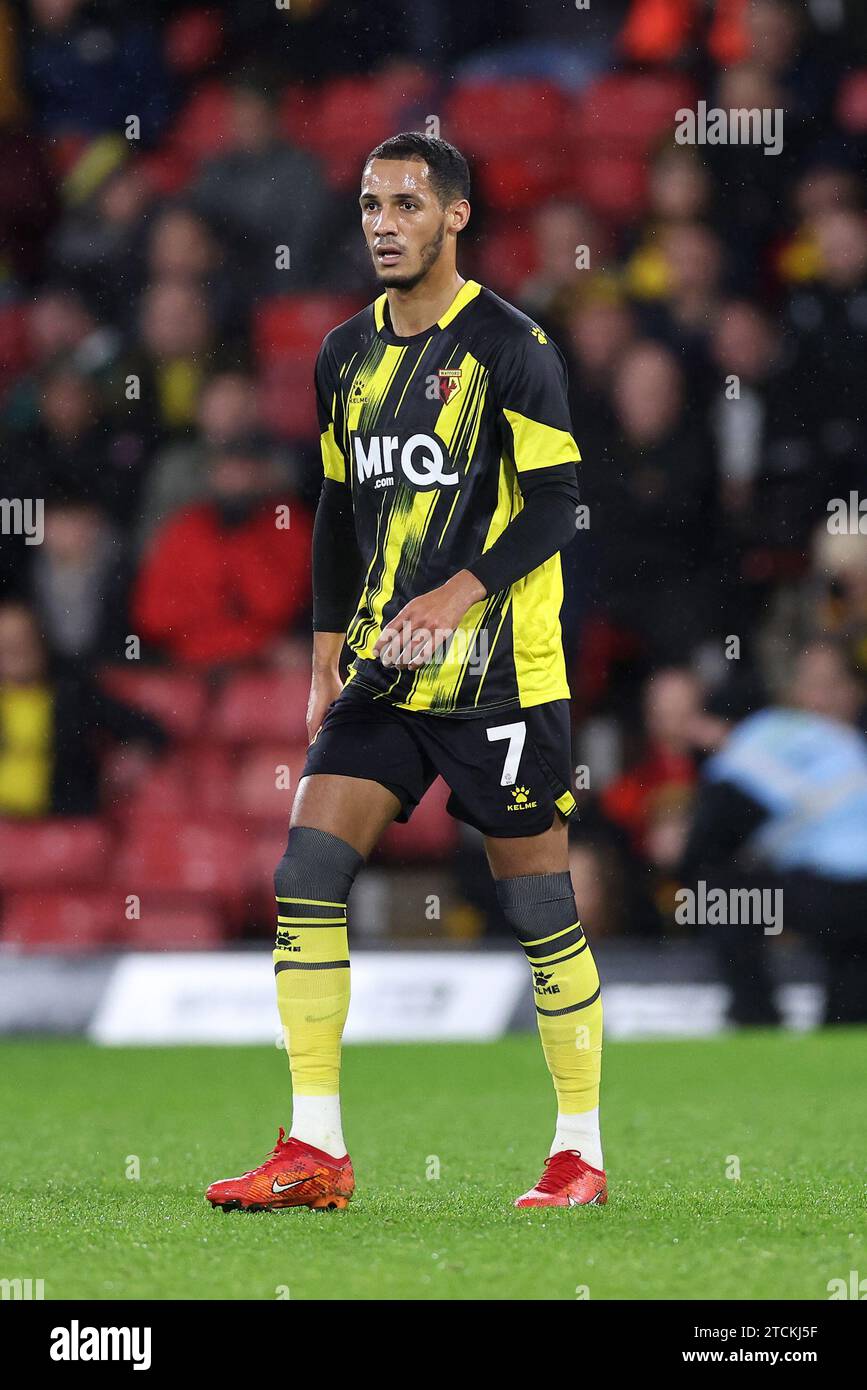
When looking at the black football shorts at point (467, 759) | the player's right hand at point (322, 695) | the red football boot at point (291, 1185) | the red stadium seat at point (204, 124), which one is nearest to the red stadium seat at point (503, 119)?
the red stadium seat at point (204, 124)

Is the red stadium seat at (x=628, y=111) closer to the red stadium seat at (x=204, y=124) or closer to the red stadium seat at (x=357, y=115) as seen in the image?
the red stadium seat at (x=357, y=115)

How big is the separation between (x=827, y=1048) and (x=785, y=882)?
92 cm

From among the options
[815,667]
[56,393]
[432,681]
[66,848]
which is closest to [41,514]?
[56,393]

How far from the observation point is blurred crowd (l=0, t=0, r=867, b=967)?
8.10 m

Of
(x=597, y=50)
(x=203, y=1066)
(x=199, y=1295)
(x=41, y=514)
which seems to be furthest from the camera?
(x=597, y=50)

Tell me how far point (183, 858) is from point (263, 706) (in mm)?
690

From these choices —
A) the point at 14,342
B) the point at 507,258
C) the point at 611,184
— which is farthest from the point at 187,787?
the point at 611,184

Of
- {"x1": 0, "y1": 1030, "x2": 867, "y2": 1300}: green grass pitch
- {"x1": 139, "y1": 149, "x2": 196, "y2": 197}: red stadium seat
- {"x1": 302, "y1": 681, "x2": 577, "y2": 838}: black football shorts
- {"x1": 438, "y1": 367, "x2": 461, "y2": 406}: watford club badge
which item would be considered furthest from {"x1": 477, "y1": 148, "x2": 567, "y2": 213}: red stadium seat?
{"x1": 302, "y1": 681, "x2": 577, "y2": 838}: black football shorts

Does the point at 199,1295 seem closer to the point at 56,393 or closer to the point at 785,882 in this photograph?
the point at 785,882

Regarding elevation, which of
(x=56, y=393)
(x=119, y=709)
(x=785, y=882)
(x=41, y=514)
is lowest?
(x=785, y=882)

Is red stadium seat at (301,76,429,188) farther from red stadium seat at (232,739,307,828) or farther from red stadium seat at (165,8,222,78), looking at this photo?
red stadium seat at (232,739,307,828)

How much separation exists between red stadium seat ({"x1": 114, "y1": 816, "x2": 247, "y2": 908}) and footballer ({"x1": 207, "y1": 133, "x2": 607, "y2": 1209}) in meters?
4.05

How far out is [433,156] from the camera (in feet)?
12.8

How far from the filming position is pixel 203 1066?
22.4ft
